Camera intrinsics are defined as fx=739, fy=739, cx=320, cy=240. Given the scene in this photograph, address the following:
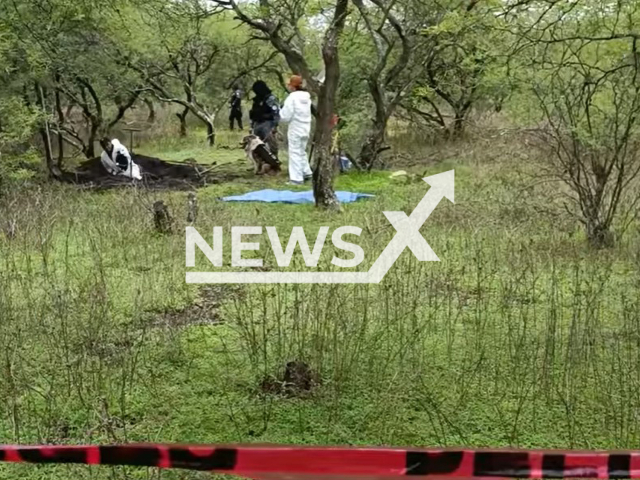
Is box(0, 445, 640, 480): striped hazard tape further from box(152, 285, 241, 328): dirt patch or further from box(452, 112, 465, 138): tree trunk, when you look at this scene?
box(452, 112, 465, 138): tree trunk

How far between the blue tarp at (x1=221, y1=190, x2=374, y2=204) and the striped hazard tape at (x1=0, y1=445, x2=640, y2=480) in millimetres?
7741

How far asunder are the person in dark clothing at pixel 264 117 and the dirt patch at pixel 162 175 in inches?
36.5

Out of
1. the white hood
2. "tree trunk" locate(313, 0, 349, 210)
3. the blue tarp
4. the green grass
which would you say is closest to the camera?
the green grass

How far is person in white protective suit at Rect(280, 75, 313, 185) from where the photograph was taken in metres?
11.1

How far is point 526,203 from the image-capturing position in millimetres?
8141

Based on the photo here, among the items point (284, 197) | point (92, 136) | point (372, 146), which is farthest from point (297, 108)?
point (92, 136)

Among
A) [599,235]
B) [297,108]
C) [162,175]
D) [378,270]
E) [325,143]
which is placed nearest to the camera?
[378,270]

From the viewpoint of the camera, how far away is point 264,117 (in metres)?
13.4

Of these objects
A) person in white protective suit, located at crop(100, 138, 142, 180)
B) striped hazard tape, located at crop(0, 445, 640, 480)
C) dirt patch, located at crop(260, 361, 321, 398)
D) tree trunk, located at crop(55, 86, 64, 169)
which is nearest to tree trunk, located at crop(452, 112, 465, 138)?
person in white protective suit, located at crop(100, 138, 142, 180)

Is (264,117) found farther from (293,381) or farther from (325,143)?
(293,381)

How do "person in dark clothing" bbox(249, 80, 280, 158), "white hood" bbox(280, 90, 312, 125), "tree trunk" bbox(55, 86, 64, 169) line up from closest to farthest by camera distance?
1. "white hood" bbox(280, 90, 312, 125)
2. "tree trunk" bbox(55, 86, 64, 169)
3. "person in dark clothing" bbox(249, 80, 280, 158)

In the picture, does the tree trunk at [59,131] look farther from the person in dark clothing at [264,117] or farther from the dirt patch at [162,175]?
the person in dark clothing at [264,117]

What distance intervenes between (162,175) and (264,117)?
8.32ft

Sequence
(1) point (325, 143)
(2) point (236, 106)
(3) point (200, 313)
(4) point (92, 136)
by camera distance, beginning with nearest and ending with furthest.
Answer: (3) point (200, 313)
(1) point (325, 143)
(4) point (92, 136)
(2) point (236, 106)
